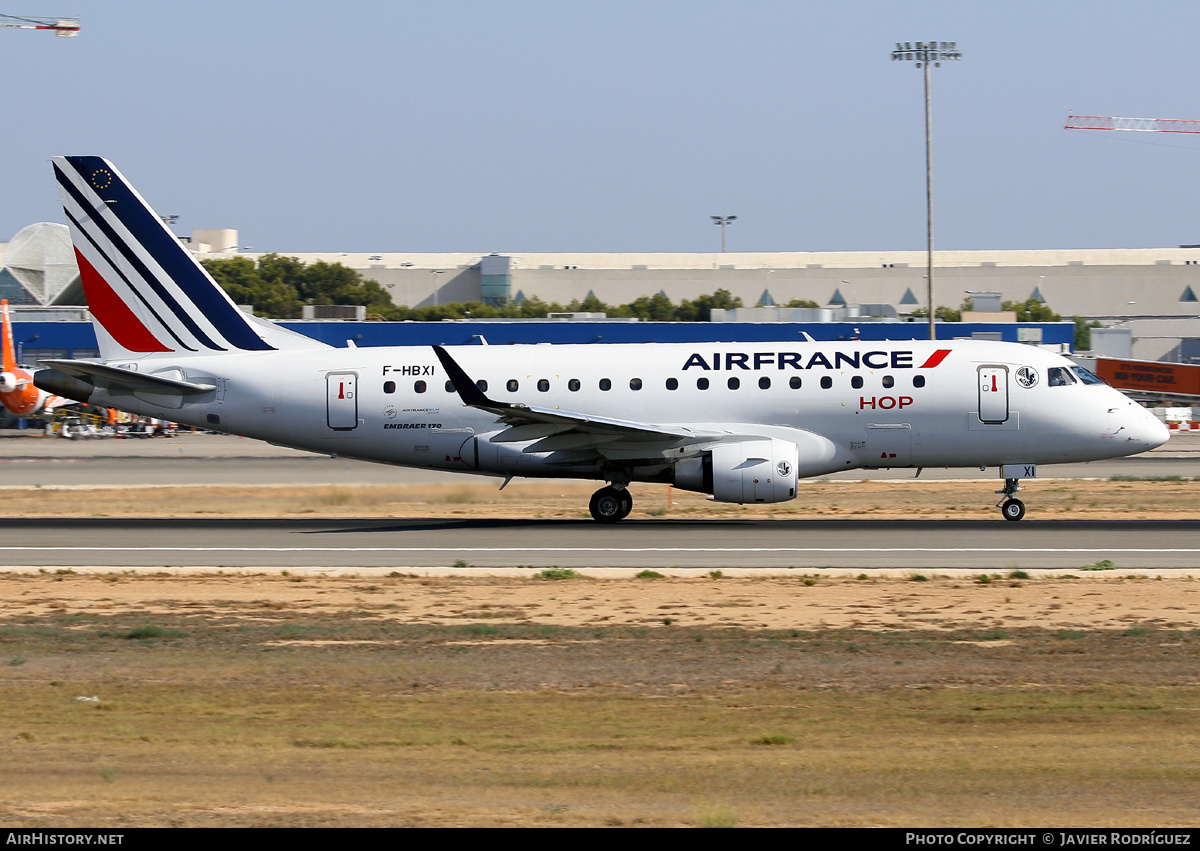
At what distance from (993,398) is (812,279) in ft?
299

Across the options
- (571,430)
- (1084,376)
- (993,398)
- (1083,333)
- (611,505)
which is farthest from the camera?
(1083,333)

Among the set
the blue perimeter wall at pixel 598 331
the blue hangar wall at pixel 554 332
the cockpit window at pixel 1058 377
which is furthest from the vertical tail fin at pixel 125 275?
the blue perimeter wall at pixel 598 331

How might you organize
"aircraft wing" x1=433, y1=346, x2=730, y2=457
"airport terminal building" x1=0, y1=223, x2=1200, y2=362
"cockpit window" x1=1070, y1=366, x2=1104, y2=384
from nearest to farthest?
"aircraft wing" x1=433, y1=346, x2=730, y2=457 < "cockpit window" x1=1070, y1=366, x2=1104, y2=384 < "airport terminal building" x1=0, y1=223, x2=1200, y2=362

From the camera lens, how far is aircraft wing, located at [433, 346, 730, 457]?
1040 inches

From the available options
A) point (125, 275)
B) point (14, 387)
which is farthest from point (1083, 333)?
point (125, 275)

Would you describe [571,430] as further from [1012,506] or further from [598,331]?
[598,331]

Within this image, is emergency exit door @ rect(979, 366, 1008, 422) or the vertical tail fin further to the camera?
the vertical tail fin

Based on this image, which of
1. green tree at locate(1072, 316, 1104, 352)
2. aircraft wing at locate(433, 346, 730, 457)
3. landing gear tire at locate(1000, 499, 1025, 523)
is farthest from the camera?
green tree at locate(1072, 316, 1104, 352)

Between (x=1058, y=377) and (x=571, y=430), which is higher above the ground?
(x=1058, y=377)

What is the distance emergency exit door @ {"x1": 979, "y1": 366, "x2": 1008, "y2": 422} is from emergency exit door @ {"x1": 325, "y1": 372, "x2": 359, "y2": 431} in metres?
14.1

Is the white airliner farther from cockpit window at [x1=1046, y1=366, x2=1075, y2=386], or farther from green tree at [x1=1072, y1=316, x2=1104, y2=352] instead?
green tree at [x1=1072, y1=316, x2=1104, y2=352]

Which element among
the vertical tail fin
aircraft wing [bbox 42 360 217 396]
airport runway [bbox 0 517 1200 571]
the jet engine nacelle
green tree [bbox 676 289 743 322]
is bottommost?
airport runway [bbox 0 517 1200 571]

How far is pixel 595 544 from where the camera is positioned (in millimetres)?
24594

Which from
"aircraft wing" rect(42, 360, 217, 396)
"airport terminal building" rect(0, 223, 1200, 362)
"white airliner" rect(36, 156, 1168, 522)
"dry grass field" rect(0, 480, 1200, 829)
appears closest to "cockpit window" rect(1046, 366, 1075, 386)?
"white airliner" rect(36, 156, 1168, 522)
